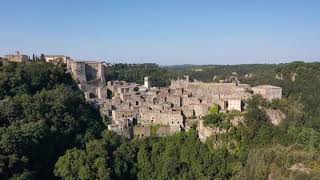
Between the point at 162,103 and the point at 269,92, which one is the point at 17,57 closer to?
the point at 162,103

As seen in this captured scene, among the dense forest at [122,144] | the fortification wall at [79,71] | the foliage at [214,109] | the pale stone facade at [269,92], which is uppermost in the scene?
the fortification wall at [79,71]

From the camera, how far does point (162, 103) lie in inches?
1896

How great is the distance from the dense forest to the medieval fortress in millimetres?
1080

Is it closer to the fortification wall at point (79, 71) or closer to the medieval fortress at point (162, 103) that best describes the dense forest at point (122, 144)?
the medieval fortress at point (162, 103)

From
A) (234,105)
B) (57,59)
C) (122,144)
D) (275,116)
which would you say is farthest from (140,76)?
(275,116)

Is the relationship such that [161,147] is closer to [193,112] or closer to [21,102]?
[193,112]

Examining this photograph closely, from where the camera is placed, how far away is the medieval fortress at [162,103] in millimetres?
45741

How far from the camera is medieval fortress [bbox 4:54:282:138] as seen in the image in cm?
4574

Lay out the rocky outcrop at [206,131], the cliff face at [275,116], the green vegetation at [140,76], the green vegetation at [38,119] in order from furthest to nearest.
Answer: the green vegetation at [140,76] < the cliff face at [275,116] < the rocky outcrop at [206,131] < the green vegetation at [38,119]

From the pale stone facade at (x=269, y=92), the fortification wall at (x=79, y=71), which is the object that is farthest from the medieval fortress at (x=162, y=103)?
the fortification wall at (x=79, y=71)

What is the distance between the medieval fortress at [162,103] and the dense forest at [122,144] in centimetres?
108

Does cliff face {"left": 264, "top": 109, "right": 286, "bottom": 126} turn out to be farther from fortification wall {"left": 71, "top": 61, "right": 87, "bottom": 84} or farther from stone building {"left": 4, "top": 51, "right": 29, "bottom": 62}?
stone building {"left": 4, "top": 51, "right": 29, "bottom": 62}

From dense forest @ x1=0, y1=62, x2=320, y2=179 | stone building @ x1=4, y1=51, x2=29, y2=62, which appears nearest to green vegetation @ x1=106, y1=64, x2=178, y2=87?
stone building @ x1=4, y1=51, x2=29, y2=62

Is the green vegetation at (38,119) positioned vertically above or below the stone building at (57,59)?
below
